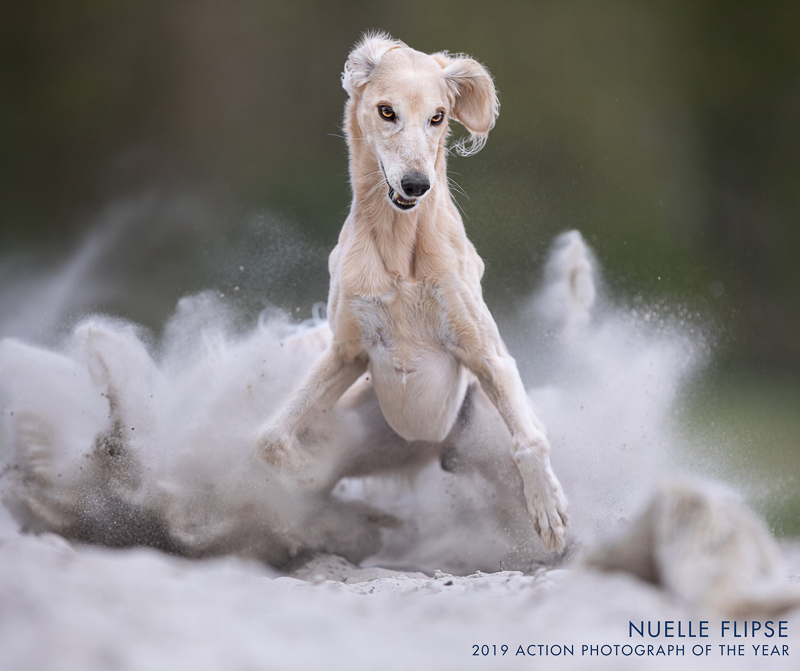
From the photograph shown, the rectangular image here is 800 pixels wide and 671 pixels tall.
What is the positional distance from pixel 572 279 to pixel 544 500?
2234mm

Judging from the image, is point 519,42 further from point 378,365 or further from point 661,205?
point 378,365

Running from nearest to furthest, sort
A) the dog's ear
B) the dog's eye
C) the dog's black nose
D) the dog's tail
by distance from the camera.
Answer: the dog's black nose → the dog's eye → the dog's ear → the dog's tail

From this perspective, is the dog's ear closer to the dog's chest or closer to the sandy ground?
the dog's chest

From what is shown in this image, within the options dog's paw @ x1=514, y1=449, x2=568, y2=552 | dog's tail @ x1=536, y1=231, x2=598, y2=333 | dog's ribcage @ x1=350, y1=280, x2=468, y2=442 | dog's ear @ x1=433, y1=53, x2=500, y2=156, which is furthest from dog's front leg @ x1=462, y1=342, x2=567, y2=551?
dog's tail @ x1=536, y1=231, x2=598, y2=333

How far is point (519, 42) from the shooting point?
16.6ft

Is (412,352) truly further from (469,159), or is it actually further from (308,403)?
(469,159)

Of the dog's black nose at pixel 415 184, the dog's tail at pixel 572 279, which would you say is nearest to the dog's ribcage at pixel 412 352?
the dog's black nose at pixel 415 184

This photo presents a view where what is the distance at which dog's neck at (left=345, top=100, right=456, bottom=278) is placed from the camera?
3.23 m

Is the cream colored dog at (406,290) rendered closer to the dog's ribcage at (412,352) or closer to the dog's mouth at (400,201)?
the dog's ribcage at (412,352)

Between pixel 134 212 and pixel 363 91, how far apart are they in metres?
2.82

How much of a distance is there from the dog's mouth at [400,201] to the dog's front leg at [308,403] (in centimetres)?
82

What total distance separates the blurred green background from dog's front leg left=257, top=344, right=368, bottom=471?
58.3 inches

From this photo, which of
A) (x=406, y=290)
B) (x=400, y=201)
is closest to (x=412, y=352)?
(x=406, y=290)

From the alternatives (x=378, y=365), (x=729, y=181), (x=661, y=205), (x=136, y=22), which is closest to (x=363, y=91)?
(x=378, y=365)
